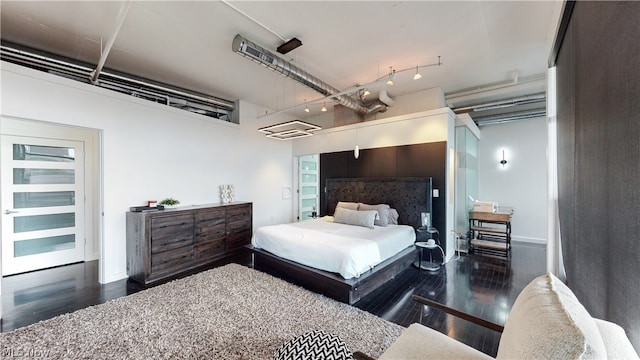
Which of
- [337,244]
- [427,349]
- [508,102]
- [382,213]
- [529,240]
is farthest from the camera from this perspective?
[529,240]

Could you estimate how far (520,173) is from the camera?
236 inches

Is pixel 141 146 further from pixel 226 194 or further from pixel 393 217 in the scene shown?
pixel 393 217

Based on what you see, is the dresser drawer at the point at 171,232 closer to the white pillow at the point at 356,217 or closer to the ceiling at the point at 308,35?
the ceiling at the point at 308,35

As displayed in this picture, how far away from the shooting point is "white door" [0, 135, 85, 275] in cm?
373

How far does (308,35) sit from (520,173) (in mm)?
6135

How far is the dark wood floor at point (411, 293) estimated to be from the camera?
8.21ft

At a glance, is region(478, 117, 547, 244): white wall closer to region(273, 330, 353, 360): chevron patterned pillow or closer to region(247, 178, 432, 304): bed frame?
region(247, 178, 432, 304): bed frame

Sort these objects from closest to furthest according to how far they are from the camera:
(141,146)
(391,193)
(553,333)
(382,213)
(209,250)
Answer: (553,333) < (141,146) < (209,250) < (382,213) < (391,193)

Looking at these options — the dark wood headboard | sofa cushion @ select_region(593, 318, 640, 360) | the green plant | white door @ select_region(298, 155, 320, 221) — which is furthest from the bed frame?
sofa cushion @ select_region(593, 318, 640, 360)

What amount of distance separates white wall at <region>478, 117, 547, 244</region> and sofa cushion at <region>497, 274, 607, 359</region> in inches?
241

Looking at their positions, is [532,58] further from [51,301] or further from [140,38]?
[51,301]

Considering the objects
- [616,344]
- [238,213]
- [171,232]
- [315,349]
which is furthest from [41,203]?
[616,344]

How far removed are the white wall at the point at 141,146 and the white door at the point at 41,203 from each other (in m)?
1.39

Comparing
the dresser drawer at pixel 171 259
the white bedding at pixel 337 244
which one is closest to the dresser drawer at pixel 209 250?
the dresser drawer at pixel 171 259
